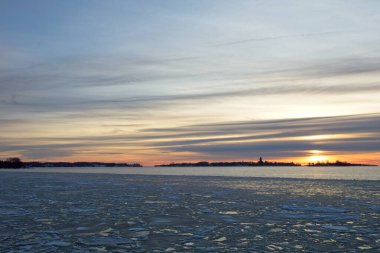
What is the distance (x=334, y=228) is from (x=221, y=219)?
3.61 m

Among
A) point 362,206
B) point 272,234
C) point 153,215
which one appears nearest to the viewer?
point 272,234

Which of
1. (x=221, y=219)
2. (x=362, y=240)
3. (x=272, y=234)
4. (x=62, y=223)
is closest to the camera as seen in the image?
(x=362, y=240)

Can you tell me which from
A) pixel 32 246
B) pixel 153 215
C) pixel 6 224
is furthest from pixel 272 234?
pixel 6 224

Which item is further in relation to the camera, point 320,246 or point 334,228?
point 334,228

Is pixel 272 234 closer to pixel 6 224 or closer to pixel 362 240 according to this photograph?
pixel 362 240

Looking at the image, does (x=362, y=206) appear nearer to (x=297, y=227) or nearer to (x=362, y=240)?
(x=297, y=227)

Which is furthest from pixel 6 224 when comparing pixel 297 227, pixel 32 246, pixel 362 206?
pixel 362 206

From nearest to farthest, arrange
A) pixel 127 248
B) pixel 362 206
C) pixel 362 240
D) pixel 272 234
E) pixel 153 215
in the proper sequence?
pixel 127 248
pixel 362 240
pixel 272 234
pixel 153 215
pixel 362 206

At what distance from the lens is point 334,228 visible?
38.9 ft

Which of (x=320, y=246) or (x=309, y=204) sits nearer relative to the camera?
(x=320, y=246)

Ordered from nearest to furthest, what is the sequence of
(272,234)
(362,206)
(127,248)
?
(127,248) < (272,234) < (362,206)

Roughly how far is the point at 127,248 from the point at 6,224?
5.22 m

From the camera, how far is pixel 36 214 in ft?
48.1

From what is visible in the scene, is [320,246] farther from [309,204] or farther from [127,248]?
[309,204]
